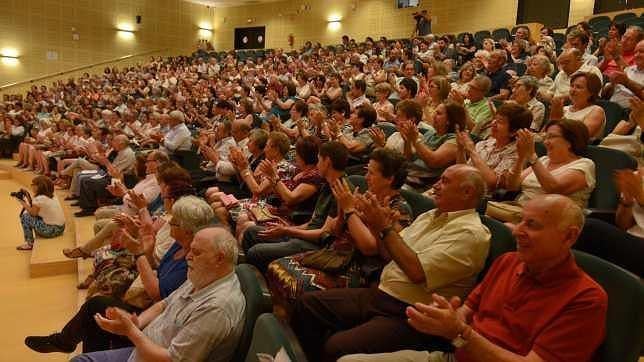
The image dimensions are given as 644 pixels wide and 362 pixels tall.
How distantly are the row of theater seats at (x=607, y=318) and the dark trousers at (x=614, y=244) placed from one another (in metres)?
0.47

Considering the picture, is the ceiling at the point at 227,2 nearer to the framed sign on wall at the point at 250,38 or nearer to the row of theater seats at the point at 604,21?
the framed sign on wall at the point at 250,38

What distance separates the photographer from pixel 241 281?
5.54ft

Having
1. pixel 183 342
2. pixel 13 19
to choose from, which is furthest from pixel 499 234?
pixel 13 19

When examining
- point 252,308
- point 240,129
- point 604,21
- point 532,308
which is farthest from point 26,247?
point 604,21

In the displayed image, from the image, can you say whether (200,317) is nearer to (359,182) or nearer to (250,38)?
(359,182)

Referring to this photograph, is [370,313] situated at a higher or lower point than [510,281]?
lower

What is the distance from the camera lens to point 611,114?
302 centimetres

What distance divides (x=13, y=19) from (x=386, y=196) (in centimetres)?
1484

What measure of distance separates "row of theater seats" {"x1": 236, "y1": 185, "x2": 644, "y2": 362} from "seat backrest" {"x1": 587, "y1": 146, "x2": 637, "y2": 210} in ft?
2.74

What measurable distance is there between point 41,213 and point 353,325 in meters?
3.49

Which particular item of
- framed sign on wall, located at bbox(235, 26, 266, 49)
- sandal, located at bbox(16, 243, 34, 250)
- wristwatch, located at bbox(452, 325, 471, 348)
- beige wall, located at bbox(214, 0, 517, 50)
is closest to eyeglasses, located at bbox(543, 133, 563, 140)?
wristwatch, located at bbox(452, 325, 471, 348)

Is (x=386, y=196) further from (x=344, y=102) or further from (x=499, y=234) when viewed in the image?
(x=344, y=102)

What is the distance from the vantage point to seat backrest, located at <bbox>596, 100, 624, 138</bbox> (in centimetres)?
298

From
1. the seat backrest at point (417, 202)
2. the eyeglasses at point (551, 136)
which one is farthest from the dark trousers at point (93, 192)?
the eyeglasses at point (551, 136)
